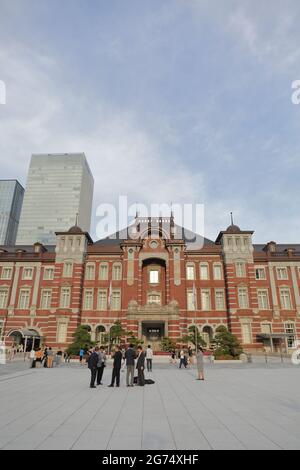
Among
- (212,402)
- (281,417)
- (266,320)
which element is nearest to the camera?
(281,417)

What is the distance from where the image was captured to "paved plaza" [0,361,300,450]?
4.93m

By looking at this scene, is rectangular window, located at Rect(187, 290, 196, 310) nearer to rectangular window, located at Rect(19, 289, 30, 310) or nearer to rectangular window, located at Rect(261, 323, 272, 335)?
rectangular window, located at Rect(261, 323, 272, 335)

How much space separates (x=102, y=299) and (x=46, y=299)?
740cm

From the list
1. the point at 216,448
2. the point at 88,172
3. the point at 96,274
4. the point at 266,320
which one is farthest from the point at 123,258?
the point at 88,172

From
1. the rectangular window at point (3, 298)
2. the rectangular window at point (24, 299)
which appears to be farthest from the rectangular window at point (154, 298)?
the rectangular window at point (3, 298)

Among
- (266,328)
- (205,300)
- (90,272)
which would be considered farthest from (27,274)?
(266,328)

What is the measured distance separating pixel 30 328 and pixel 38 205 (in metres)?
A: 92.2

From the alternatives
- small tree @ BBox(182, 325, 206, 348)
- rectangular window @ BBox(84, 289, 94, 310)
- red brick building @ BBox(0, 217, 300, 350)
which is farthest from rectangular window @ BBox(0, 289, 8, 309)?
small tree @ BBox(182, 325, 206, 348)

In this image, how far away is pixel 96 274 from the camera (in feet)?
125

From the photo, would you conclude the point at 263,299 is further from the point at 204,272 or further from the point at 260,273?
the point at 204,272

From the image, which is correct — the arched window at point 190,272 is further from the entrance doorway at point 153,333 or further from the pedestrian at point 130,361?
the pedestrian at point 130,361

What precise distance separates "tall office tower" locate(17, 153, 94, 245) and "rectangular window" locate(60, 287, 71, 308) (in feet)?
265

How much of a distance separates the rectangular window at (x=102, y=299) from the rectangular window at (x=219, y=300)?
566 inches
